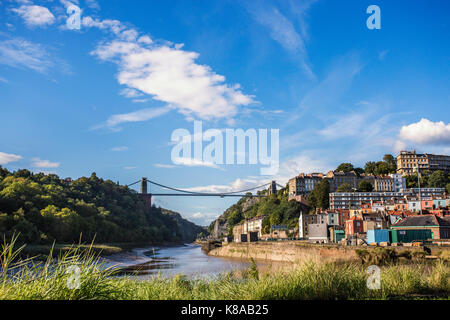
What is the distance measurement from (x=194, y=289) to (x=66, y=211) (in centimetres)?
4567

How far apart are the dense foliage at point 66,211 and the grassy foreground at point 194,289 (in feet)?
68.3

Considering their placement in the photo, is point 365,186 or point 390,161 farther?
point 390,161

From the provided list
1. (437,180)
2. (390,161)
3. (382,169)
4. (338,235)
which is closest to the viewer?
(338,235)

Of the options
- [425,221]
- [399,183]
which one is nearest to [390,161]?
[399,183]

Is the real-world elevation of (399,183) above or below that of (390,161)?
below

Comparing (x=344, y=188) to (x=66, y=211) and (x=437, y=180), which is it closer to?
(x=437, y=180)

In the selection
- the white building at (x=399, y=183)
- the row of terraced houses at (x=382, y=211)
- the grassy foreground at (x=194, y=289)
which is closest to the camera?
the grassy foreground at (x=194, y=289)

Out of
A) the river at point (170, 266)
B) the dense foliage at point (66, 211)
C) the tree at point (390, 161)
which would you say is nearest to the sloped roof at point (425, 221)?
the river at point (170, 266)

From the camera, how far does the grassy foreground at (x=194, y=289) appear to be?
5.25m

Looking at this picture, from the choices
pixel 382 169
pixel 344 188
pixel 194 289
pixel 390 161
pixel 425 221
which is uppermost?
pixel 390 161

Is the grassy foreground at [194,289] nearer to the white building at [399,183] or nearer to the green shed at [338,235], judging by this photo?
the green shed at [338,235]

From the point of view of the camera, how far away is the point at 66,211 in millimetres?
48656

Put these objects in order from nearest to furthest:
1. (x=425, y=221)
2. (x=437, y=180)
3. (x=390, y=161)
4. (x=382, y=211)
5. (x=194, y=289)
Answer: (x=194, y=289)
(x=425, y=221)
(x=382, y=211)
(x=437, y=180)
(x=390, y=161)
